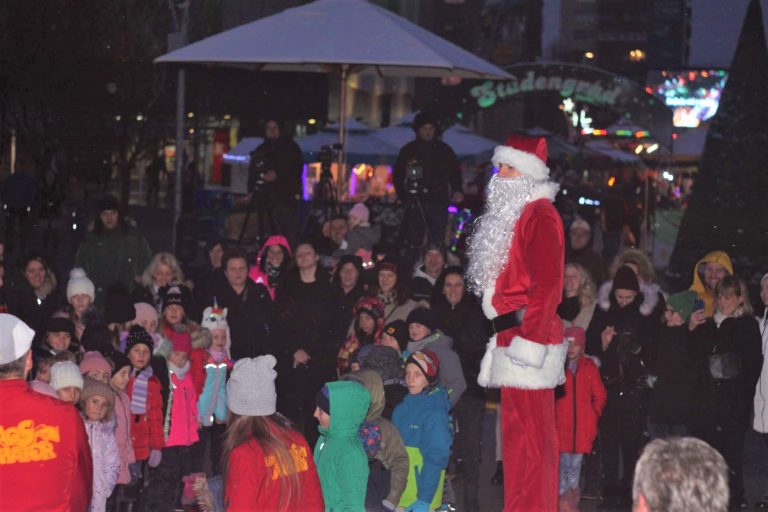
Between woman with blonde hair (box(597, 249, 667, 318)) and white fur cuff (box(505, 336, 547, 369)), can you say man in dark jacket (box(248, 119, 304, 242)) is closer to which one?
woman with blonde hair (box(597, 249, 667, 318))

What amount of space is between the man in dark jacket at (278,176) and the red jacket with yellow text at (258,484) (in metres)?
7.96

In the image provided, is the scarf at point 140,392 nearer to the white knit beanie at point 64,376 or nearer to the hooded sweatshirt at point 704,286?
the white knit beanie at point 64,376

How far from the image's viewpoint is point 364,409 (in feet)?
19.9

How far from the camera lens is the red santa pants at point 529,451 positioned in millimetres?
5953

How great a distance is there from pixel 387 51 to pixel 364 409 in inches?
237

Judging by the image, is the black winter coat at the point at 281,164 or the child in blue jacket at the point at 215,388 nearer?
the child in blue jacket at the point at 215,388

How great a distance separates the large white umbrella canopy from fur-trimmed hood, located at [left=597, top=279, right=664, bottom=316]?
292 centimetres

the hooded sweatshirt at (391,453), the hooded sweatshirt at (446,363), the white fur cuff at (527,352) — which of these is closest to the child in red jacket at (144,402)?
the hooded sweatshirt at (446,363)

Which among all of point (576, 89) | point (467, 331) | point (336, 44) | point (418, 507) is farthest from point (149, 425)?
point (576, 89)

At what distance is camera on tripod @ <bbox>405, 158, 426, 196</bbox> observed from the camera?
42.1ft

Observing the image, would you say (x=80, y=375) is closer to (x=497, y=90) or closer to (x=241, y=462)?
(x=241, y=462)

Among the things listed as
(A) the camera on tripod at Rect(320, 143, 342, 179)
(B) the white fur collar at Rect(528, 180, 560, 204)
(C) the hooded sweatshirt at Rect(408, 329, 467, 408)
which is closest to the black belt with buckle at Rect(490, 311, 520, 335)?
(B) the white fur collar at Rect(528, 180, 560, 204)

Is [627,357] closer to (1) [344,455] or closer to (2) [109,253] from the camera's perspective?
(1) [344,455]

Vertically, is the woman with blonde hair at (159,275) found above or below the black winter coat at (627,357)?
above
